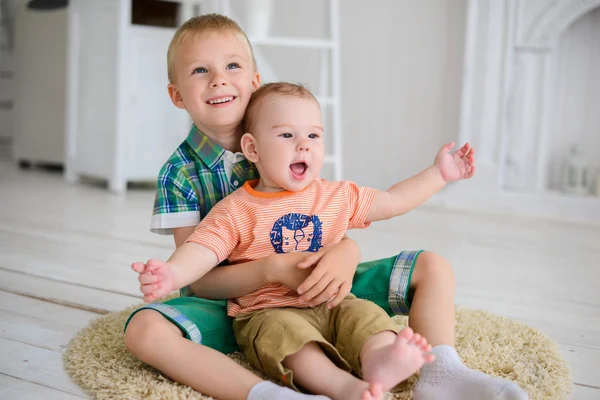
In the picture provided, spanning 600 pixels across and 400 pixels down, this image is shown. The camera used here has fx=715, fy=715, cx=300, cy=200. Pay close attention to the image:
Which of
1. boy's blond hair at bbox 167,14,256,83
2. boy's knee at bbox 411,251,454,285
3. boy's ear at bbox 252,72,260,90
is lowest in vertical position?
Result: boy's knee at bbox 411,251,454,285

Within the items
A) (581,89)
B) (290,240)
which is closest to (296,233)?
(290,240)

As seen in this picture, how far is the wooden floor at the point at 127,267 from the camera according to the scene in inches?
39.2

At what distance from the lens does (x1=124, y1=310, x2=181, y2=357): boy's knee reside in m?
0.82

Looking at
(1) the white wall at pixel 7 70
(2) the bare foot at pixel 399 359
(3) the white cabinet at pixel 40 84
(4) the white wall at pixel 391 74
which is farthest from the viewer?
(1) the white wall at pixel 7 70

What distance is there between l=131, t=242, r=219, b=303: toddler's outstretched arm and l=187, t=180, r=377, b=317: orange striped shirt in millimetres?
16

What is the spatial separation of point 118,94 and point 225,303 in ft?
6.10

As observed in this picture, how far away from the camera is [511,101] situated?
8.43ft

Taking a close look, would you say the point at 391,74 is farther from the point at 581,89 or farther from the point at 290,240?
the point at 290,240

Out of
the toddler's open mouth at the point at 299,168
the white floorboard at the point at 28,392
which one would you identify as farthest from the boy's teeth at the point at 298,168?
the white floorboard at the point at 28,392

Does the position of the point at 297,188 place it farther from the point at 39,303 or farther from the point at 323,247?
the point at 39,303

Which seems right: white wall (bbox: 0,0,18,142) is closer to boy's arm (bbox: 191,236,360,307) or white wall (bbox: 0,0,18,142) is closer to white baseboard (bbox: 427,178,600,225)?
white baseboard (bbox: 427,178,600,225)

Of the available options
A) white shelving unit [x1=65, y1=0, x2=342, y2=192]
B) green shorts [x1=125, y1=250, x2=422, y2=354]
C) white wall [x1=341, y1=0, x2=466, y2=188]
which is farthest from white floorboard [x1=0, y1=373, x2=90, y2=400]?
white wall [x1=341, y1=0, x2=466, y2=188]

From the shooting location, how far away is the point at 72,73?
285 cm

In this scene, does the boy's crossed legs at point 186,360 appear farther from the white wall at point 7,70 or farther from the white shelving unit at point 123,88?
the white wall at point 7,70
